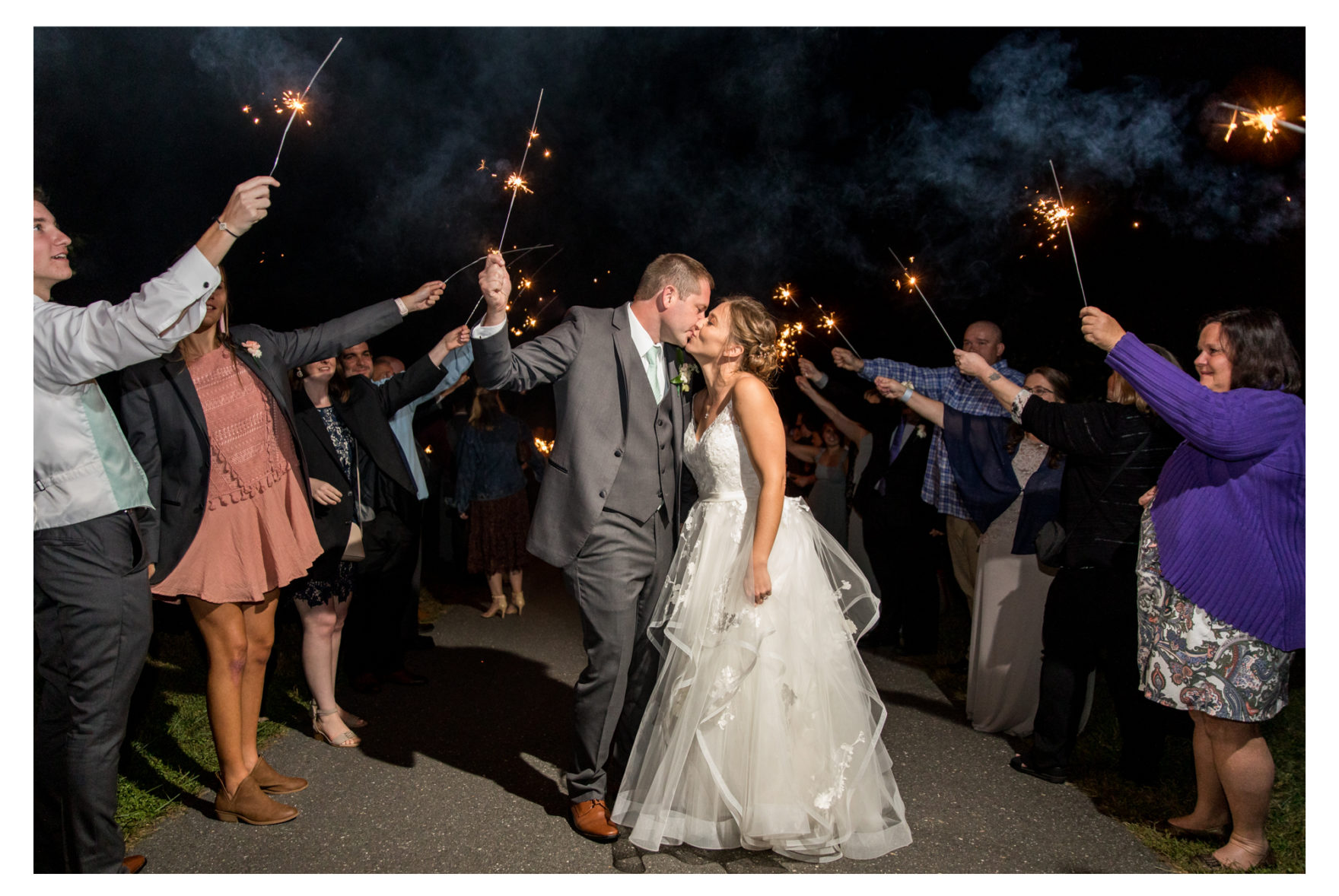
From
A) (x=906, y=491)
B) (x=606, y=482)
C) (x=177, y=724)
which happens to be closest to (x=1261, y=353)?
(x=606, y=482)

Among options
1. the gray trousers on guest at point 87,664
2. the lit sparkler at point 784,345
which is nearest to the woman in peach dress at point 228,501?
the gray trousers on guest at point 87,664

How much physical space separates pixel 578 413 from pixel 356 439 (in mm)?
1889

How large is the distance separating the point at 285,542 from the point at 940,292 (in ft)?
28.8

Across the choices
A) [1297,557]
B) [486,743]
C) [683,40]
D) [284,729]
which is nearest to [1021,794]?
[1297,557]

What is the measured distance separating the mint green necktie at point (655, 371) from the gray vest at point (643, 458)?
3cm

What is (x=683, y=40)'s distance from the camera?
7.83 metres

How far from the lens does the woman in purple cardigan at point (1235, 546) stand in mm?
→ 2848

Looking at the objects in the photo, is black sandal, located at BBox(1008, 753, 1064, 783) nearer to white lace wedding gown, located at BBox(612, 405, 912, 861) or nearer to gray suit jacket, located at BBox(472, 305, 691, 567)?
white lace wedding gown, located at BBox(612, 405, 912, 861)

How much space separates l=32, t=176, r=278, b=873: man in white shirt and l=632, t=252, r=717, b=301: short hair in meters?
1.48

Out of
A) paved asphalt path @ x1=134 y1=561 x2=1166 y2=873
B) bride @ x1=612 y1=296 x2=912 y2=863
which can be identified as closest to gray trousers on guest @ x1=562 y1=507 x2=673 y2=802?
bride @ x1=612 y1=296 x2=912 y2=863

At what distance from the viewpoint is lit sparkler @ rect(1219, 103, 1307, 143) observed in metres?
3.22

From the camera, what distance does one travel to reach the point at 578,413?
10.6 feet
